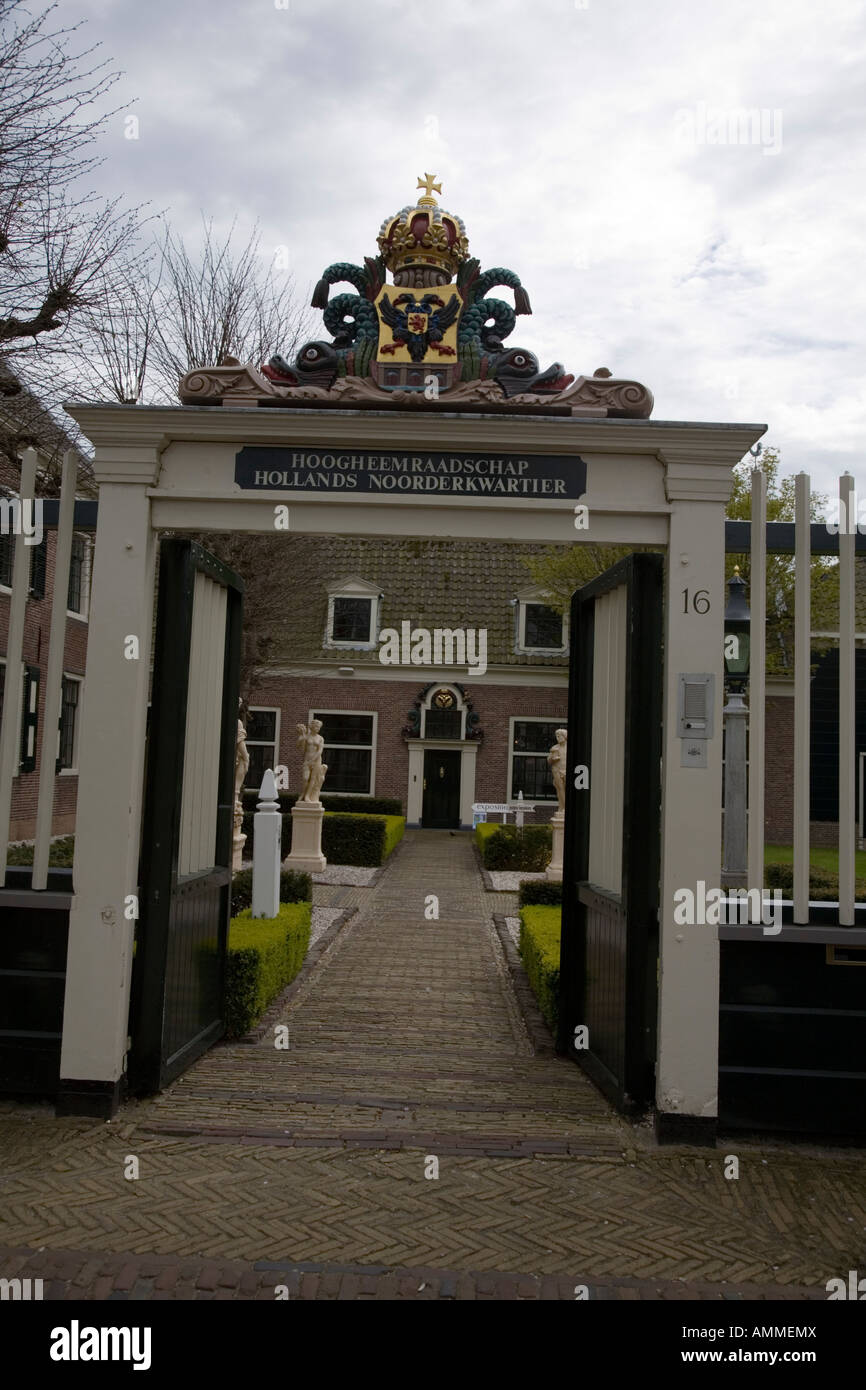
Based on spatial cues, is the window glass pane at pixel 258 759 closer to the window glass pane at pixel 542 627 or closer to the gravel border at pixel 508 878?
the window glass pane at pixel 542 627

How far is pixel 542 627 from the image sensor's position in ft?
83.8

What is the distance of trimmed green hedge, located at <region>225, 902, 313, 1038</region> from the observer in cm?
670

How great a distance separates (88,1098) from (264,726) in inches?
802

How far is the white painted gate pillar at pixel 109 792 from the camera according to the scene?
516 cm

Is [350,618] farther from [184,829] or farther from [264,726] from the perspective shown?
[184,829]

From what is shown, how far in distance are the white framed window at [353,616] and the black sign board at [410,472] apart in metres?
19.9

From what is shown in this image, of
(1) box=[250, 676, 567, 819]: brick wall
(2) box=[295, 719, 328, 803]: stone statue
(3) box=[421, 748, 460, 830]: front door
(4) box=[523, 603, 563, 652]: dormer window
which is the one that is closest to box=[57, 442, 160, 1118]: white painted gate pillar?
(2) box=[295, 719, 328, 803]: stone statue

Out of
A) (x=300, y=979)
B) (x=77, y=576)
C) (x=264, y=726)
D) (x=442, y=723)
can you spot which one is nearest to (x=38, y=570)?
(x=77, y=576)

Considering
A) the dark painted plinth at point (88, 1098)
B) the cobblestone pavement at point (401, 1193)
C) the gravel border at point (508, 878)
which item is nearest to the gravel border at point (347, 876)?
the gravel border at point (508, 878)

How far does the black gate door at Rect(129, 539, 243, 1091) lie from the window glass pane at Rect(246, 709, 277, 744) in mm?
18717

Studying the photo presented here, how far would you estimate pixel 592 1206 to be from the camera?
4293 mm

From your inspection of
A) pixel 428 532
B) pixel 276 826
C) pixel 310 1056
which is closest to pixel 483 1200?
pixel 310 1056

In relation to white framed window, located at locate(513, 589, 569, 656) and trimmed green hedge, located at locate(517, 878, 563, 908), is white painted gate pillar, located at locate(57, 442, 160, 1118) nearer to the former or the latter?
trimmed green hedge, located at locate(517, 878, 563, 908)
